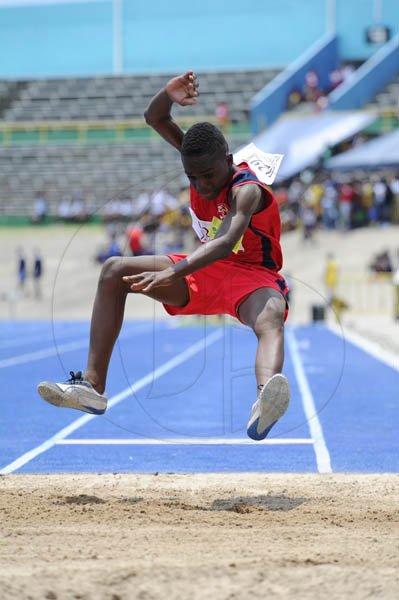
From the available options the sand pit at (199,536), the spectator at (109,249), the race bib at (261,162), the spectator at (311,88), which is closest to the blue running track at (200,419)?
the sand pit at (199,536)

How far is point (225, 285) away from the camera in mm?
4977

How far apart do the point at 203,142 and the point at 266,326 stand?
0.91 meters

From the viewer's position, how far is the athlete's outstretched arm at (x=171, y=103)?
207 inches

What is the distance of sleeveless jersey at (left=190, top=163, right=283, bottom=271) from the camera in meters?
4.84

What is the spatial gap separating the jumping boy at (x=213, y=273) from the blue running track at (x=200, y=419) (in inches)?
48.6

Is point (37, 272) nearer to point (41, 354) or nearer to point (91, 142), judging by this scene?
point (91, 142)

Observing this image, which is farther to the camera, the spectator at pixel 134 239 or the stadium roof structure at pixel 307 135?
the stadium roof structure at pixel 307 135

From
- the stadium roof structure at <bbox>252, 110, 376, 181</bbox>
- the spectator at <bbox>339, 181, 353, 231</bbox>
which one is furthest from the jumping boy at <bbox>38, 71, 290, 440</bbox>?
the stadium roof structure at <bbox>252, 110, 376, 181</bbox>

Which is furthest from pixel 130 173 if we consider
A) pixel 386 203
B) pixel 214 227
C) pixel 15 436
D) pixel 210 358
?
pixel 214 227

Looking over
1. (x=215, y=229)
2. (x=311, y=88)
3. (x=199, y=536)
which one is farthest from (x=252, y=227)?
(x=311, y=88)

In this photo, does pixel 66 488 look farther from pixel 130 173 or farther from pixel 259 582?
pixel 130 173

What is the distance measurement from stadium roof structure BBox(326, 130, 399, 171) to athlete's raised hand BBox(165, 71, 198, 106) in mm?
20391

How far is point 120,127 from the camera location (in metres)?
36.0

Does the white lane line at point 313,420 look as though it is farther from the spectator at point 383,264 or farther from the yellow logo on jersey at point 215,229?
the spectator at point 383,264
